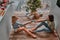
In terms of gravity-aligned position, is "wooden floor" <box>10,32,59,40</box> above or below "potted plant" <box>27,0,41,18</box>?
below

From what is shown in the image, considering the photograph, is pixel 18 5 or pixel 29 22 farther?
pixel 18 5

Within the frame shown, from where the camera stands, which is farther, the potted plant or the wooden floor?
the potted plant

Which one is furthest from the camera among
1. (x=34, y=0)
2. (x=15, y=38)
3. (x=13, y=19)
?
(x=34, y=0)

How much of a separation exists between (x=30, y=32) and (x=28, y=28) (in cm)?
14

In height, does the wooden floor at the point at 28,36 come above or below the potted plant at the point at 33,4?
below

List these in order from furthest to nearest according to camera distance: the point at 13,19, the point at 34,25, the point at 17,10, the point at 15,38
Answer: the point at 17,10 < the point at 34,25 < the point at 13,19 < the point at 15,38

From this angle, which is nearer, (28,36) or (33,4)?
(28,36)

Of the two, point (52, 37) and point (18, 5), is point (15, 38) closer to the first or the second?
point (52, 37)

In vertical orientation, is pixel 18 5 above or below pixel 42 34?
above

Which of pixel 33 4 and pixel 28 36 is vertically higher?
pixel 33 4

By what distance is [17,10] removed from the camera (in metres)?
2.90

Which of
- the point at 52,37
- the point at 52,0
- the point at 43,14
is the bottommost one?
the point at 52,37

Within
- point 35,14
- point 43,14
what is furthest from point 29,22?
point 43,14

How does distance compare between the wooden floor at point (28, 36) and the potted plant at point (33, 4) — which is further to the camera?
the potted plant at point (33, 4)
